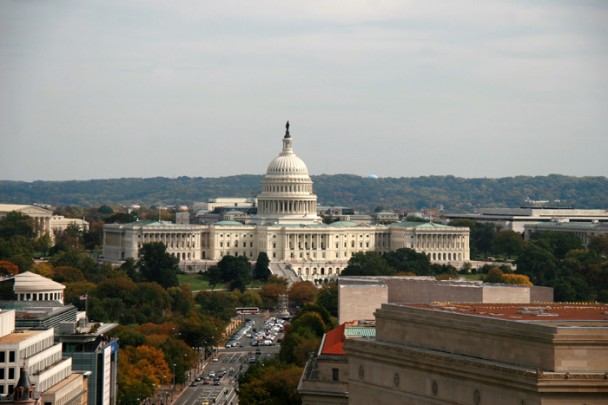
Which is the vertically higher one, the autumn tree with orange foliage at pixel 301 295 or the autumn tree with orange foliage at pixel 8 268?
the autumn tree with orange foliage at pixel 8 268

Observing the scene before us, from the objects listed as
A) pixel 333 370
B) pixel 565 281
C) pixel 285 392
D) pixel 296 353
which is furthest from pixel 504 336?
pixel 565 281

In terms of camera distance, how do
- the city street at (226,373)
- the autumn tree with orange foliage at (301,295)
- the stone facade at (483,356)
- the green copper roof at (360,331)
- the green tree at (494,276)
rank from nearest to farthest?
the stone facade at (483,356) → the green copper roof at (360,331) → the city street at (226,373) → the autumn tree with orange foliage at (301,295) → the green tree at (494,276)

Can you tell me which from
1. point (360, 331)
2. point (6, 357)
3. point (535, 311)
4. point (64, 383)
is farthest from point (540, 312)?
point (64, 383)

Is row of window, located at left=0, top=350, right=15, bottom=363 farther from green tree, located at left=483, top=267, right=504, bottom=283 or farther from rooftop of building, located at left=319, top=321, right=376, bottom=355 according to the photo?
green tree, located at left=483, top=267, right=504, bottom=283

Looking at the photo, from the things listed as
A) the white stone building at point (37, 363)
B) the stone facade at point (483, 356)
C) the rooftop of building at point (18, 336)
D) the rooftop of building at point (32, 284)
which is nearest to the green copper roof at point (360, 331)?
the stone facade at point (483, 356)

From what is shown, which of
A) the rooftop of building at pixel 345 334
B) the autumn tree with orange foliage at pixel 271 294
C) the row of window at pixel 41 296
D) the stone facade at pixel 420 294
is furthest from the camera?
the autumn tree with orange foliage at pixel 271 294

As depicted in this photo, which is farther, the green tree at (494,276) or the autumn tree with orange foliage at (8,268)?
the green tree at (494,276)

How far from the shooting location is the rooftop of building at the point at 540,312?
167 feet

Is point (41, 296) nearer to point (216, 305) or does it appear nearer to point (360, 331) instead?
point (360, 331)

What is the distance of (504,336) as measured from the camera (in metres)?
50.1

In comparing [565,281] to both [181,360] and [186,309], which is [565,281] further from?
[181,360]

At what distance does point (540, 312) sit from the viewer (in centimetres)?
5409

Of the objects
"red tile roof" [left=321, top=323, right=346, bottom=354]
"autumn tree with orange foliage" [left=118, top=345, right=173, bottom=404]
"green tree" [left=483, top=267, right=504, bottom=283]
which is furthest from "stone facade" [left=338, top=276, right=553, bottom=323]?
"green tree" [left=483, top=267, right=504, bottom=283]

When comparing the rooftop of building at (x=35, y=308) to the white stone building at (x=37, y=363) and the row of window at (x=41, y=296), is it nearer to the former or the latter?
the white stone building at (x=37, y=363)
